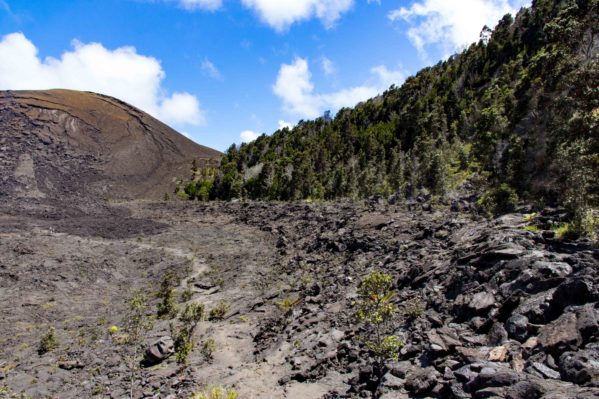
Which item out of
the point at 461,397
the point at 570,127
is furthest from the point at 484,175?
the point at 461,397

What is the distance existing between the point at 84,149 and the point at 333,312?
127276 mm

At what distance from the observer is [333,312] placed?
2197 centimetres

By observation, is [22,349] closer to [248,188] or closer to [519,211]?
[519,211]

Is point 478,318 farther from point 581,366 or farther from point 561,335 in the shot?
point 581,366

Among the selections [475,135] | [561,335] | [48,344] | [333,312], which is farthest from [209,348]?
[475,135]

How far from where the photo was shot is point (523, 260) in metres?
16.2

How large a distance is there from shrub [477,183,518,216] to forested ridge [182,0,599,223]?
0.35m

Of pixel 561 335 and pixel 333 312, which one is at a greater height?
pixel 561 335

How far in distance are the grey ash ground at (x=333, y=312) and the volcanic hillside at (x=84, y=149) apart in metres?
55.2

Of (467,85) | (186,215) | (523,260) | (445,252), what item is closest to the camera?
(523,260)

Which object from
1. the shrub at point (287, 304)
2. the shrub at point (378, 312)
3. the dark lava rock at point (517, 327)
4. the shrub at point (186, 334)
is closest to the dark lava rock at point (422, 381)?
the shrub at point (378, 312)

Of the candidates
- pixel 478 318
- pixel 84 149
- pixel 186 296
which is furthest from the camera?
pixel 84 149

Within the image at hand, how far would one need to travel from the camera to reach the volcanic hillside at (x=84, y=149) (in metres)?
98.4

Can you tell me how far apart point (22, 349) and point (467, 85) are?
10901 cm
